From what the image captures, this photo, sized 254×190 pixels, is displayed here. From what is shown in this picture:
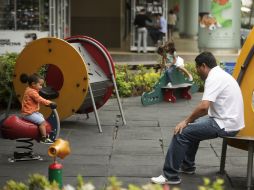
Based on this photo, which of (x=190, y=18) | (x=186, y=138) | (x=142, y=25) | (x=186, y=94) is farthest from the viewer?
(x=190, y=18)

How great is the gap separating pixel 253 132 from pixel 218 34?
1841 cm

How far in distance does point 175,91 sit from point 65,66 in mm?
4264

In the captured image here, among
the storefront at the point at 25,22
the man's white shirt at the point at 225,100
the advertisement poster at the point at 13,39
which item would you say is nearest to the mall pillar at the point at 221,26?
the storefront at the point at 25,22

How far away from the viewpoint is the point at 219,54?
80.5ft

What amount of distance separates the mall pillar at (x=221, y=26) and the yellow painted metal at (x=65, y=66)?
1550 centimetres

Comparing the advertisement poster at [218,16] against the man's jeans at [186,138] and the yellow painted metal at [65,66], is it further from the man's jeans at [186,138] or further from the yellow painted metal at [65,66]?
the man's jeans at [186,138]

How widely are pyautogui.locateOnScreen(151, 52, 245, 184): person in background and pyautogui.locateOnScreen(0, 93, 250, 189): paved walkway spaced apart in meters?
0.32

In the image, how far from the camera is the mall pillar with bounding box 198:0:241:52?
24.4m

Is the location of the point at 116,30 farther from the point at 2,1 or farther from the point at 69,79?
the point at 69,79

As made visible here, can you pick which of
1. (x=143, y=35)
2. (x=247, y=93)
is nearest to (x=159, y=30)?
(x=143, y=35)

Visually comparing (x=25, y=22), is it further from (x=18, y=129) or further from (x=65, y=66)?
(x=18, y=129)

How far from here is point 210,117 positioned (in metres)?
6.58

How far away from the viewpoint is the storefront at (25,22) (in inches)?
872

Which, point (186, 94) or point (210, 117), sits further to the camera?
point (186, 94)
